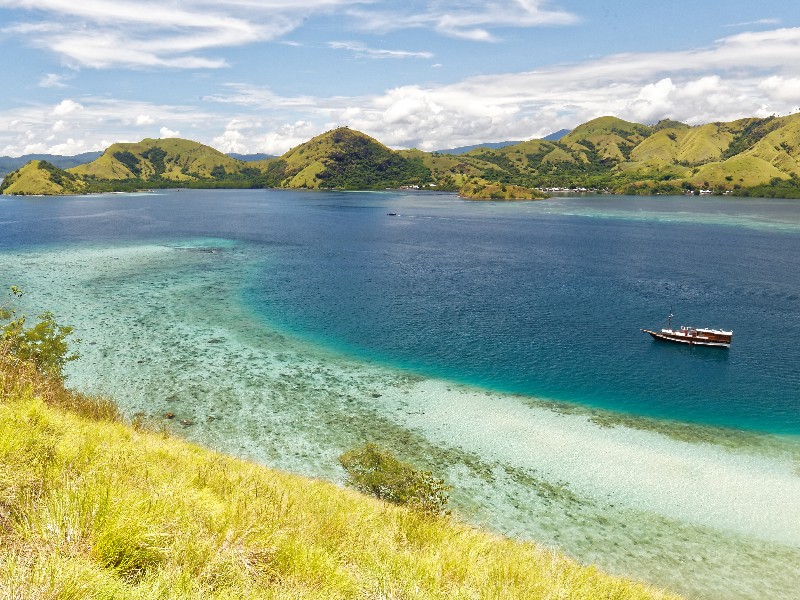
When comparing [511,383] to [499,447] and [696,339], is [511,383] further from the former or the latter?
[696,339]

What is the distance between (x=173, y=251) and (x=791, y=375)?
462 feet

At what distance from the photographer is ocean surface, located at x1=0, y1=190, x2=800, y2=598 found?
33781mm

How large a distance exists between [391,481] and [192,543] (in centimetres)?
2340

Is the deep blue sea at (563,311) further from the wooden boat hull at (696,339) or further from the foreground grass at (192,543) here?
the foreground grass at (192,543)

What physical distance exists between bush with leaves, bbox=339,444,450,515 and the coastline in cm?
233

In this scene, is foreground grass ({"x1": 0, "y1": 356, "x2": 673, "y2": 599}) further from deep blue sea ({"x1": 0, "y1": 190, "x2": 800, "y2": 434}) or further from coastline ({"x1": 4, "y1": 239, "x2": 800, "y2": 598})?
deep blue sea ({"x1": 0, "y1": 190, "x2": 800, "y2": 434})

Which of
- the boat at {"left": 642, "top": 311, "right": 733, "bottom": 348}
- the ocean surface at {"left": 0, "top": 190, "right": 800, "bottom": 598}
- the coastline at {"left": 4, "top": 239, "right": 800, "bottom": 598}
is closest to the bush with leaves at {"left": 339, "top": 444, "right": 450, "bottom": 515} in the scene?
the coastline at {"left": 4, "top": 239, "right": 800, "bottom": 598}

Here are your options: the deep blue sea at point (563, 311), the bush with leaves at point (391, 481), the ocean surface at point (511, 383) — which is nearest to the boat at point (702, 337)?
the deep blue sea at point (563, 311)

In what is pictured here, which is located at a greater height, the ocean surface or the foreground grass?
the foreground grass

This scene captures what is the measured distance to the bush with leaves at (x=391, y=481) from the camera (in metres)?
29.8

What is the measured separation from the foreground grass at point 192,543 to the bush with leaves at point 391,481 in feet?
38.9

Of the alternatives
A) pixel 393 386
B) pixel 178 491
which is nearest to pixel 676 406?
pixel 393 386

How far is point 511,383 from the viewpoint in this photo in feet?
181

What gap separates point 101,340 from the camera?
6262 centimetres
